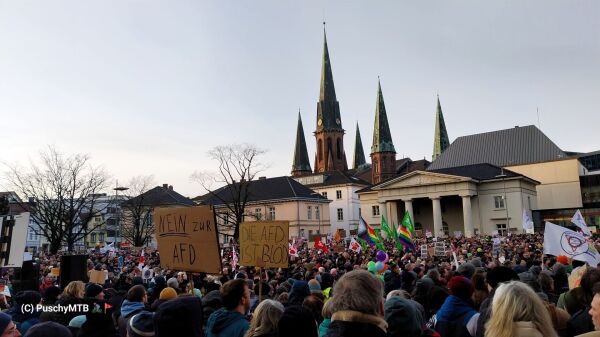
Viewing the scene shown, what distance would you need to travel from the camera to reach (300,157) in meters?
122

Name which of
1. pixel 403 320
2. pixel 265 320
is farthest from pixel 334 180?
pixel 403 320

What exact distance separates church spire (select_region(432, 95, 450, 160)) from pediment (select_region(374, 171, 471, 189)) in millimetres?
51128

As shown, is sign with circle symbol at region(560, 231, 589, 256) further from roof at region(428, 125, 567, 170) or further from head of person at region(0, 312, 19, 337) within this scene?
roof at region(428, 125, 567, 170)

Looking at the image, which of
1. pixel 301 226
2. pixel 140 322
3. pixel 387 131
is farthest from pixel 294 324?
pixel 387 131

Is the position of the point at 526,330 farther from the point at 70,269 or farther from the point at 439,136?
the point at 439,136

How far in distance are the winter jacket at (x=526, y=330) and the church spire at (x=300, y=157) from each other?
115 metres

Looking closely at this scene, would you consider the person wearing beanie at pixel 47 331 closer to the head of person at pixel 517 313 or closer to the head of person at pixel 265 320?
the head of person at pixel 265 320

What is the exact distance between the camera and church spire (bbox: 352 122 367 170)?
139 meters

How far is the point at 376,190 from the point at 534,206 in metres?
23.2

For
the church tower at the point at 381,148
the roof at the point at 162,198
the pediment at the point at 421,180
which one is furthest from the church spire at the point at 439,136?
the roof at the point at 162,198

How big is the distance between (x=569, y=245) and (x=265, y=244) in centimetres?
618

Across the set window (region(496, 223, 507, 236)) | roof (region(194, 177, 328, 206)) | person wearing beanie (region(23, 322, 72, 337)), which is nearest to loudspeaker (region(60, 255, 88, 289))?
person wearing beanie (region(23, 322, 72, 337))

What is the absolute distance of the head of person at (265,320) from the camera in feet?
12.4

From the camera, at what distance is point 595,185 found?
242 feet
